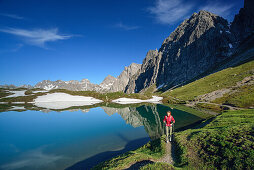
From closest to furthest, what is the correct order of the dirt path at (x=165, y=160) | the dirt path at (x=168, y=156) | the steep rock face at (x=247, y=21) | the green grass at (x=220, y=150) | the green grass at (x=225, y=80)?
the green grass at (x=220, y=150) < the dirt path at (x=165, y=160) < the dirt path at (x=168, y=156) < the green grass at (x=225, y=80) < the steep rock face at (x=247, y=21)

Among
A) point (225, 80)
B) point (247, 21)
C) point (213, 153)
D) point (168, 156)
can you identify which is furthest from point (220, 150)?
point (247, 21)

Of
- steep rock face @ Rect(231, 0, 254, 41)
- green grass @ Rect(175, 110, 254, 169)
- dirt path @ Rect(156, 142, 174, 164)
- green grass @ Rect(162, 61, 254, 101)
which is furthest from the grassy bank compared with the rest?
steep rock face @ Rect(231, 0, 254, 41)

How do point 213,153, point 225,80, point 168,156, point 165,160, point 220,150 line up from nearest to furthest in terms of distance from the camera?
1. point 220,150
2. point 213,153
3. point 165,160
4. point 168,156
5. point 225,80

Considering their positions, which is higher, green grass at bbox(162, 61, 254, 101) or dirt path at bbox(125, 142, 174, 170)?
green grass at bbox(162, 61, 254, 101)

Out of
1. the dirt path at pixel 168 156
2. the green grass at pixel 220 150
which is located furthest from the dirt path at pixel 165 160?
the green grass at pixel 220 150

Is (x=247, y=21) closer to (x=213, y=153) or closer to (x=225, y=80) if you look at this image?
(x=225, y=80)

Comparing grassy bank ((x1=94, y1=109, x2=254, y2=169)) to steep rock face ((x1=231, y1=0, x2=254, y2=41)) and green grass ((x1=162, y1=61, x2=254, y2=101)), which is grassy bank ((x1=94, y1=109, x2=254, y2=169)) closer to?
green grass ((x1=162, y1=61, x2=254, y2=101))

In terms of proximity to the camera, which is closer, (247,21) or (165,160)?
(165,160)

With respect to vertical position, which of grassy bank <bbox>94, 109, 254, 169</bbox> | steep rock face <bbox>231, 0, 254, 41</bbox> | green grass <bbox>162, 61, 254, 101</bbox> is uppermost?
steep rock face <bbox>231, 0, 254, 41</bbox>

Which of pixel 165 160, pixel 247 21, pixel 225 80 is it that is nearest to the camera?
pixel 165 160

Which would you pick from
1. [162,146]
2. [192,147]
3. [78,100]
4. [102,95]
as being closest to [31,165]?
[162,146]

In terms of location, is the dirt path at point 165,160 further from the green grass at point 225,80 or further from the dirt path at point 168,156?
the green grass at point 225,80

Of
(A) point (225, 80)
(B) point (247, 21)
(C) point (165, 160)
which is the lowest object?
(C) point (165, 160)

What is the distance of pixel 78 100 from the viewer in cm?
12194
